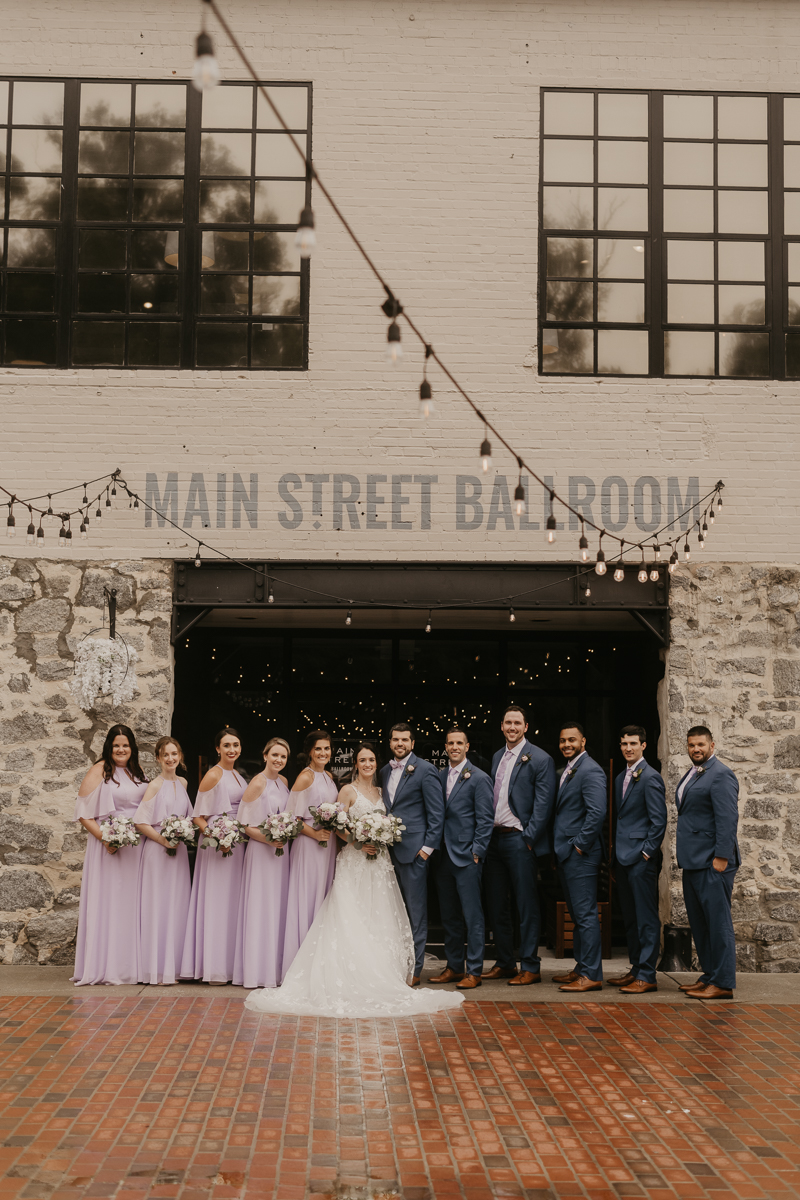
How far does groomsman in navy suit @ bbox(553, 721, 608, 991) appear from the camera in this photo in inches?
326

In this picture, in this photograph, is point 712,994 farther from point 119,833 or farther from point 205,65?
point 205,65

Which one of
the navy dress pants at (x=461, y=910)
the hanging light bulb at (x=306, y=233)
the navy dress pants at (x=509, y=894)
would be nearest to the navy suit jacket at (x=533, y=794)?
the navy dress pants at (x=509, y=894)

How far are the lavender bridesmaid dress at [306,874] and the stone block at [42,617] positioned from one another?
2.58 metres

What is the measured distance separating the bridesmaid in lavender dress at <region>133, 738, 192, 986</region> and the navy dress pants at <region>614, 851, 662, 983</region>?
3.36 m

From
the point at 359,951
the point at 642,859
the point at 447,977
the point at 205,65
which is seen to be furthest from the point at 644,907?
the point at 205,65

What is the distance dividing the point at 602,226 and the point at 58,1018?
306 inches

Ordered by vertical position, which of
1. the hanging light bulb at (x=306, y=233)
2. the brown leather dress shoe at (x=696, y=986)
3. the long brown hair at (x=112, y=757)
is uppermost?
the hanging light bulb at (x=306, y=233)

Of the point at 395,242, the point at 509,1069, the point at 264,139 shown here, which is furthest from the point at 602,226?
the point at 509,1069

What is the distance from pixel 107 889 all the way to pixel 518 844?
3166 millimetres

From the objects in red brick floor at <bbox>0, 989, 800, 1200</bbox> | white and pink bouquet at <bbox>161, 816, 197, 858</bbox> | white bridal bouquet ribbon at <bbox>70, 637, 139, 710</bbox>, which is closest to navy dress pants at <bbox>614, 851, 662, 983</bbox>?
red brick floor at <bbox>0, 989, 800, 1200</bbox>

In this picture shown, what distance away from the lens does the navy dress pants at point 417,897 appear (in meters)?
8.38

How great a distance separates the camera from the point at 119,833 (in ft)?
27.3

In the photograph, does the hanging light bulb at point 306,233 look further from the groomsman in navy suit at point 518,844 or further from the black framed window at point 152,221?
the black framed window at point 152,221

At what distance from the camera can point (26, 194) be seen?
986 centimetres
